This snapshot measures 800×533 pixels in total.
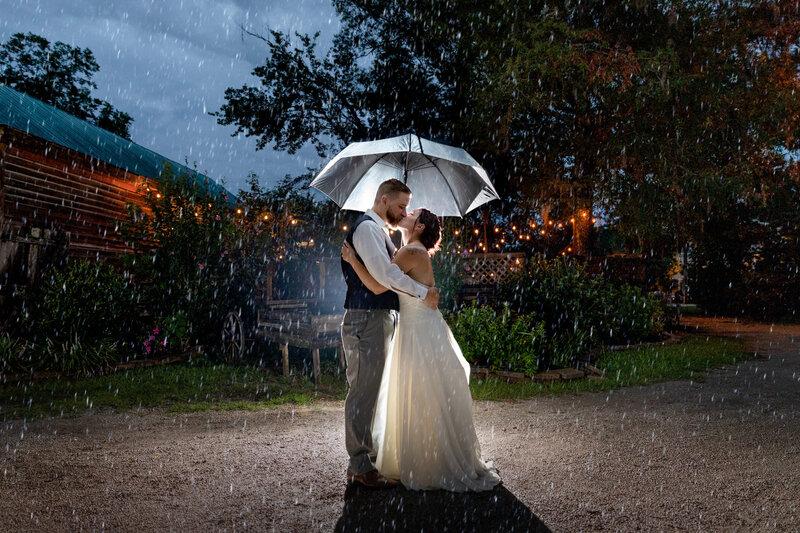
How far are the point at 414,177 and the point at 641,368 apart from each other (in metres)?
6.09

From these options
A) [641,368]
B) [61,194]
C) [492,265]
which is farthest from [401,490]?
[61,194]

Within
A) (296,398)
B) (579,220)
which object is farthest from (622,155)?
(296,398)

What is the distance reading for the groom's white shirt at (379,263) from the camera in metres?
3.92

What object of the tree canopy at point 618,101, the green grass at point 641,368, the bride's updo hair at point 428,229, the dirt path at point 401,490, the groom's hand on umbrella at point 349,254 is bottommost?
the dirt path at point 401,490

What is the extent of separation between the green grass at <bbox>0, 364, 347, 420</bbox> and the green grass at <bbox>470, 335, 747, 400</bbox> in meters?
2.34

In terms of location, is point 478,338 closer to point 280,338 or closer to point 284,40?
point 280,338

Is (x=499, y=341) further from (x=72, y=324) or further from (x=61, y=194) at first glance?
(x=61, y=194)

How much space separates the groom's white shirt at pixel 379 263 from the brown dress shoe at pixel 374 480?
1318mm

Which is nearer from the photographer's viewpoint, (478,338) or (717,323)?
(478,338)

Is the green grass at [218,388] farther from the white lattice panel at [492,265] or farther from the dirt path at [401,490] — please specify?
the white lattice panel at [492,265]

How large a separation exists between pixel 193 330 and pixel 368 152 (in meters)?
7.44

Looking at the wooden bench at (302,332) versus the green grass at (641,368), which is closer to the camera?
the green grass at (641,368)

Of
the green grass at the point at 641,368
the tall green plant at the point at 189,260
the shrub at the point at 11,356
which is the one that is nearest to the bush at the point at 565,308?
the green grass at the point at 641,368

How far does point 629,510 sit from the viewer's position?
361cm
